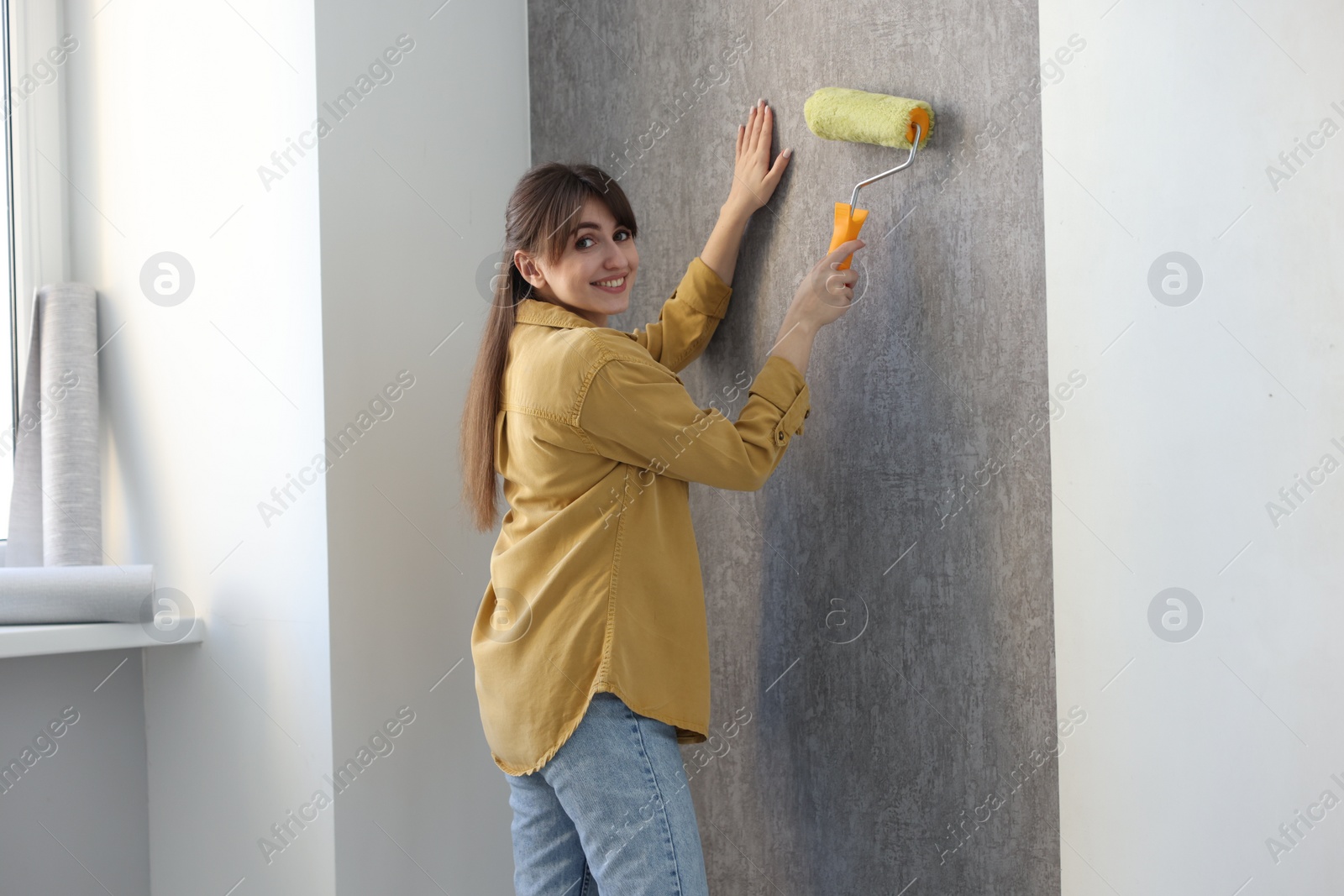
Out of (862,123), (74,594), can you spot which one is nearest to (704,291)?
(862,123)

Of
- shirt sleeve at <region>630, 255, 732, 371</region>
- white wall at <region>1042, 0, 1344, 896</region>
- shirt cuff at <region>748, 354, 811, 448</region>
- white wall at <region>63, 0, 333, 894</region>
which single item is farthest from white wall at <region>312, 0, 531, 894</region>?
white wall at <region>1042, 0, 1344, 896</region>

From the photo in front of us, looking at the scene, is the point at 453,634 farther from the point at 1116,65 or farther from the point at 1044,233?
the point at 1116,65

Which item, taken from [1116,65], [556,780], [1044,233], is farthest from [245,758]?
[1116,65]

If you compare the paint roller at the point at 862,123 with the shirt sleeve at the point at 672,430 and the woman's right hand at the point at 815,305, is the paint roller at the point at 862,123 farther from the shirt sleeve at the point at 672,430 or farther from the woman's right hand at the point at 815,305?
the shirt sleeve at the point at 672,430

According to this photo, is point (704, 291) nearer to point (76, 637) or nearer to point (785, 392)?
point (785, 392)

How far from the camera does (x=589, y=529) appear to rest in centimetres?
111

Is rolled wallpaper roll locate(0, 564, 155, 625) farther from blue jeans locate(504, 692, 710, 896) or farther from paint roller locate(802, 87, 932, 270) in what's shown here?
paint roller locate(802, 87, 932, 270)

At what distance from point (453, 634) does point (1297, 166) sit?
119cm

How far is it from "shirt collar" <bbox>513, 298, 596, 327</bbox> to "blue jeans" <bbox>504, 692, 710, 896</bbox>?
41 cm

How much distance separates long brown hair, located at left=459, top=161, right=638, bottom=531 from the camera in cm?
119

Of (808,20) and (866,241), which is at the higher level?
(808,20)

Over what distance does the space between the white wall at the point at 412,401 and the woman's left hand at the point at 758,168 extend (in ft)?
1.50

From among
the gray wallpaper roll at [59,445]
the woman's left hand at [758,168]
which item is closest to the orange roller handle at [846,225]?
the woman's left hand at [758,168]

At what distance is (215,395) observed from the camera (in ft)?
4.84
